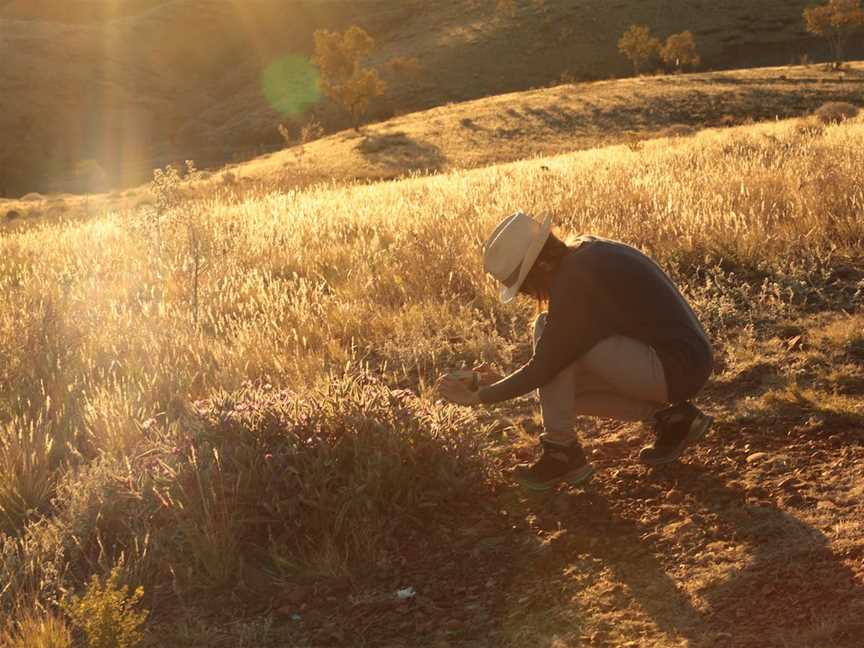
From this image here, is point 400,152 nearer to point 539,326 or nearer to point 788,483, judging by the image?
point 539,326

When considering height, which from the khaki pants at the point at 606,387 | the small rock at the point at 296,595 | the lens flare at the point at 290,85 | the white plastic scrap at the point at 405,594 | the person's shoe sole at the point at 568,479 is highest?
the lens flare at the point at 290,85

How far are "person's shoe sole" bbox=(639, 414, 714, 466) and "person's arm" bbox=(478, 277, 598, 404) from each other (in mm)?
675

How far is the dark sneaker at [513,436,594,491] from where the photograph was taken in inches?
161

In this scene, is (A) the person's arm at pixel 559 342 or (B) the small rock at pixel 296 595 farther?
(A) the person's arm at pixel 559 342

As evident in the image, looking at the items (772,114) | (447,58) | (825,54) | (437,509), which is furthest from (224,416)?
(825,54)

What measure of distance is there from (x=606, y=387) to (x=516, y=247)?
2.81 feet

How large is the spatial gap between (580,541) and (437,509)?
735 mm

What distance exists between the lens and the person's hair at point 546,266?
3.80 m

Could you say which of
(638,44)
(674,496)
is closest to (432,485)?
(674,496)

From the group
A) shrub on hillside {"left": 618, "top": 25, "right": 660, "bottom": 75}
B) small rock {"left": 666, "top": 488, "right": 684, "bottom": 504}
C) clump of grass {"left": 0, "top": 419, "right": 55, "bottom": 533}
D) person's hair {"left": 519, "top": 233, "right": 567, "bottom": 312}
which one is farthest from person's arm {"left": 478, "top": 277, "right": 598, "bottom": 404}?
shrub on hillside {"left": 618, "top": 25, "right": 660, "bottom": 75}

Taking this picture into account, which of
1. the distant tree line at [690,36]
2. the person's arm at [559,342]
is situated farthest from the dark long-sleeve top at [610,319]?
the distant tree line at [690,36]

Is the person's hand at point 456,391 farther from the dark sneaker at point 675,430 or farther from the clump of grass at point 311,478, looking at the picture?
the dark sneaker at point 675,430

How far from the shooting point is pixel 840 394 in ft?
15.1

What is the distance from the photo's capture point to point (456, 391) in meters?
4.01
